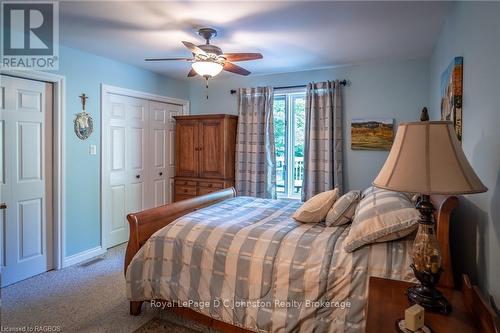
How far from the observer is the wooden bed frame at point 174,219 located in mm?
1535

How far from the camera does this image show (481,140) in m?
1.50

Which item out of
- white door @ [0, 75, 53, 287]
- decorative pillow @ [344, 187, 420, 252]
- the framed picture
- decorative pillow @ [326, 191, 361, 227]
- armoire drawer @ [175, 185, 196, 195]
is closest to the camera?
decorative pillow @ [344, 187, 420, 252]

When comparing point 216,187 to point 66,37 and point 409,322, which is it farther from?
point 409,322

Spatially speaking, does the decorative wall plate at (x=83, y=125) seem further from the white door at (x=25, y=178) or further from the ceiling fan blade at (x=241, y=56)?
the ceiling fan blade at (x=241, y=56)

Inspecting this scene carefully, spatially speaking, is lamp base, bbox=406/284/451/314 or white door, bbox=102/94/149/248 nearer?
lamp base, bbox=406/284/451/314

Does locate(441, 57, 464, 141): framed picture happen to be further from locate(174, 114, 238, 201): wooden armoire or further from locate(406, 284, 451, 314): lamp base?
locate(174, 114, 238, 201): wooden armoire

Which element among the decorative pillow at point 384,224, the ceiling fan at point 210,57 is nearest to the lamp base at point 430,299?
the decorative pillow at point 384,224

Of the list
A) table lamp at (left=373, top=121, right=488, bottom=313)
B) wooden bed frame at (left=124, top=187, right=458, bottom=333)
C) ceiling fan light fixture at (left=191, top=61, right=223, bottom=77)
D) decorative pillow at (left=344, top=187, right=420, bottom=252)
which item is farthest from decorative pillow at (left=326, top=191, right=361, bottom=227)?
ceiling fan light fixture at (left=191, top=61, right=223, bottom=77)

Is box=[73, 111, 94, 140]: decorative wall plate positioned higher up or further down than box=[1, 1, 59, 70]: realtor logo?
further down

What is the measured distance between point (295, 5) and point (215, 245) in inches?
74.4

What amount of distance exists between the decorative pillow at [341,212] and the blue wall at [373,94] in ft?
6.11

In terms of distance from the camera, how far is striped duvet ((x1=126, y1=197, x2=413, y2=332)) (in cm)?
175

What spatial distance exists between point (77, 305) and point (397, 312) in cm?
252

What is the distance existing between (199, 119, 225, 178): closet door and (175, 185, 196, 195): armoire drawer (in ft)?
0.90
